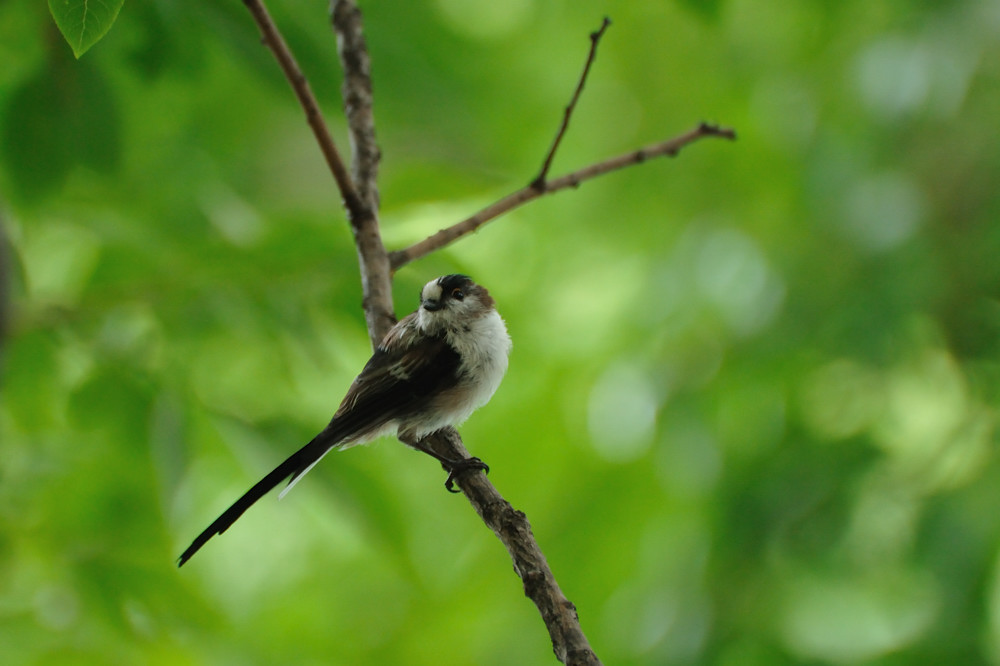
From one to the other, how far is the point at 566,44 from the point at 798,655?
4199 millimetres

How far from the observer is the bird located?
262 centimetres

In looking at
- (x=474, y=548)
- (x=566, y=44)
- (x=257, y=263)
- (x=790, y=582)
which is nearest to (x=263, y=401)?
(x=257, y=263)

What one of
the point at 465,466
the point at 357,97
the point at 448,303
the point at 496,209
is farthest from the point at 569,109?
the point at 465,466

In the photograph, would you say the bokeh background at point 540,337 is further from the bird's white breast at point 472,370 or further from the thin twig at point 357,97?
the bird's white breast at point 472,370

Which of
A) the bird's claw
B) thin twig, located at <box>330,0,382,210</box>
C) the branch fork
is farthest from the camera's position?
thin twig, located at <box>330,0,382,210</box>

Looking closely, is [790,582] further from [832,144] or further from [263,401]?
[263,401]

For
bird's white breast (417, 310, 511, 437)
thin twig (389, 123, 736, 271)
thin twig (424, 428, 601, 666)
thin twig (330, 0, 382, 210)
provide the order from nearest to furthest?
thin twig (424, 428, 601, 666)
bird's white breast (417, 310, 511, 437)
thin twig (389, 123, 736, 271)
thin twig (330, 0, 382, 210)

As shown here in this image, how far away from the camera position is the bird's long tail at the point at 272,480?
213cm

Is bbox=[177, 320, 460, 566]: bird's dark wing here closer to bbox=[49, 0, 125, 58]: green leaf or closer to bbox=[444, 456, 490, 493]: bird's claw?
bbox=[444, 456, 490, 493]: bird's claw

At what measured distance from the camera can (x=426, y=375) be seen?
2.71 metres

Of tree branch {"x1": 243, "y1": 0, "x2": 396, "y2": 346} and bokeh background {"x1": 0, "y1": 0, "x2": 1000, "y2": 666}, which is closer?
tree branch {"x1": 243, "y1": 0, "x2": 396, "y2": 346}

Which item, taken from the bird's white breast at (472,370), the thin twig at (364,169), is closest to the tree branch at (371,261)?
the thin twig at (364,169)

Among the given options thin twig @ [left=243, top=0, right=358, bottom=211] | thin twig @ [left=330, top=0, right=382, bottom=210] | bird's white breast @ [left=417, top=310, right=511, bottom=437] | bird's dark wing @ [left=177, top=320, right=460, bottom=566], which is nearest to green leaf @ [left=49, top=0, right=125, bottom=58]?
thin twig @ [left=243, top=0, right=358, bottom=211]

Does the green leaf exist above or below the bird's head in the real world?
below
